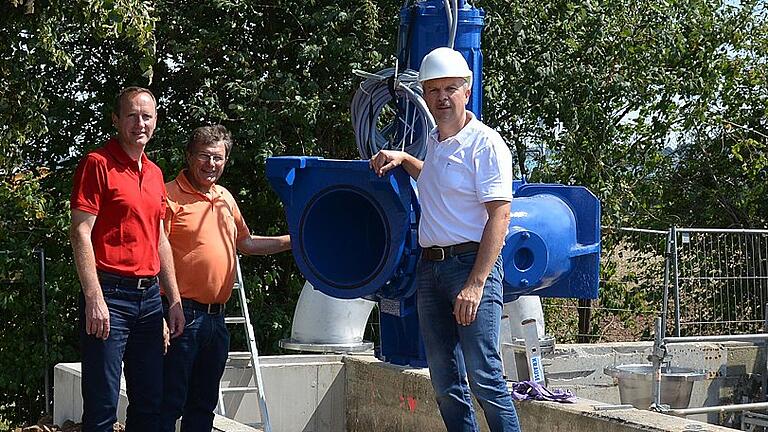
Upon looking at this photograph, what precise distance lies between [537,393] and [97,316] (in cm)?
269

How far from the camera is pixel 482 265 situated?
4.75 m

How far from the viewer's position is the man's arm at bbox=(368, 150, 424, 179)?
5.57m

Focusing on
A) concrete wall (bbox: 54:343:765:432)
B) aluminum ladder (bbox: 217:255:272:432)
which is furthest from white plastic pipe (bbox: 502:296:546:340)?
aluminum ladder (bbox: 217:255:272:432)

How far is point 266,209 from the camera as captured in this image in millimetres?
11391

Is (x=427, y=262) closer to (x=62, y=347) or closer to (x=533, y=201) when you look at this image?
(x=533, y=201)

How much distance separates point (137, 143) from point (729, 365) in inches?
257

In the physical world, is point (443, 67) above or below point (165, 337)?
above

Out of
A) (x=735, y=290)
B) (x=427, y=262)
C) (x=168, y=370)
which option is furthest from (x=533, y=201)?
(x=735, y=290)

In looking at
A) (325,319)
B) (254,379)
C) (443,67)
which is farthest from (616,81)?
(443,67)

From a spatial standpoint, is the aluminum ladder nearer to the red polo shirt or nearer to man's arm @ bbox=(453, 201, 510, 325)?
the red polo shirt

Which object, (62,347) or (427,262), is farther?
(62,347)

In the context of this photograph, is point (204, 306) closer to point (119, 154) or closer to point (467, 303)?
point (119, 154)

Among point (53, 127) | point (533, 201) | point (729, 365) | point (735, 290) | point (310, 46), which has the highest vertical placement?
point (310, 46)

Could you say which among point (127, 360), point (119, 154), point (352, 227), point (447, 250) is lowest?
point (127, 360)
